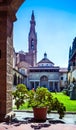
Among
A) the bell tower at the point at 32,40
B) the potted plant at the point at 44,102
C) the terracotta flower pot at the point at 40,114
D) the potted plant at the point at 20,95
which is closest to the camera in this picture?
the terracotta flower pot at the point at 40,114

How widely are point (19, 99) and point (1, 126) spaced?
2.04 meters

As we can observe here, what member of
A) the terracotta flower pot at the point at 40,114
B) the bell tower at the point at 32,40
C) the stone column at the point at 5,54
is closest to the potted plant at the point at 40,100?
the terracotta flower pot at the point at 40,114

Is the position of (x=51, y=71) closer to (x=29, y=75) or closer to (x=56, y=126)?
(x=29, y=75)

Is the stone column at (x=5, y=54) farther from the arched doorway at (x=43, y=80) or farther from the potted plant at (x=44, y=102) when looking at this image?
the arched doorway at (x=43, y=80)

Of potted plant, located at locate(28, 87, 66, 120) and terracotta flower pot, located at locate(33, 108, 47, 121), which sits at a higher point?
potted plant, located at locate(28, 87, 66, 120)

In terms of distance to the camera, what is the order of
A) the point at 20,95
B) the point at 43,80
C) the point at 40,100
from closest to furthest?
the point at 40,100 < the point at 20,95 < the point at 43,80

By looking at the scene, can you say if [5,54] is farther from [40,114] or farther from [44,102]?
[40,114]

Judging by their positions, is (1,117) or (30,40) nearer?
(1,117)

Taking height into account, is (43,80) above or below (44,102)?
above

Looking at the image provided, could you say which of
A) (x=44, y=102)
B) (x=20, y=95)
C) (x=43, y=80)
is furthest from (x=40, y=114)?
(x=43, y=80)

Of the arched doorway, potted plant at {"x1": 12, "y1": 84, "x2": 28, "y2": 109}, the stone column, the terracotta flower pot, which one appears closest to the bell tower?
the arched doorway

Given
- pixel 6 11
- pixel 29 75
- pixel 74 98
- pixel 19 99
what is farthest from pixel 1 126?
pixel 29 75

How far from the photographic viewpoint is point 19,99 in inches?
361

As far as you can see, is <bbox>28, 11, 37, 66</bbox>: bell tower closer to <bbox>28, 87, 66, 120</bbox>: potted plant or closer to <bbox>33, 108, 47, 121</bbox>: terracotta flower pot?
<bbox>28, 87, 66, 120</bbox>: potted plant
